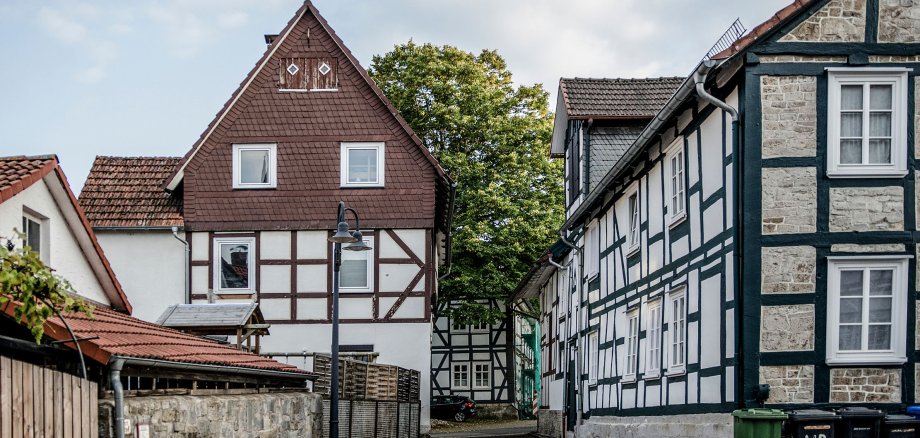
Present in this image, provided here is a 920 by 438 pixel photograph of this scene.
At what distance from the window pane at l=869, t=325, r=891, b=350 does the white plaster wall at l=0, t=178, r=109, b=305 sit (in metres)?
10.0

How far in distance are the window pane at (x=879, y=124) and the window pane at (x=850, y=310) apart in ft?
7.07

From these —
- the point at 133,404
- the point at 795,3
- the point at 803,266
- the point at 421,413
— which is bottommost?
the point at 421,413

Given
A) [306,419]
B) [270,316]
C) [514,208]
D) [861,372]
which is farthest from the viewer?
[514,208]

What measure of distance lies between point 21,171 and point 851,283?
1029 cm

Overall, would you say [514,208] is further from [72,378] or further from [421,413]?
[72,378]

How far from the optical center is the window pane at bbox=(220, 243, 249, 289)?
30828mm

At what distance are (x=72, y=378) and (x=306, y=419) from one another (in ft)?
34.6

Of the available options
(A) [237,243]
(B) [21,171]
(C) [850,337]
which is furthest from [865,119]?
(A) [237,243]

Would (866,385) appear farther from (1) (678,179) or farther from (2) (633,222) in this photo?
(2) (633,222)

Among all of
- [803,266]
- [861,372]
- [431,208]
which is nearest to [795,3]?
[803,266]

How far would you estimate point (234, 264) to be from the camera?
101 feet

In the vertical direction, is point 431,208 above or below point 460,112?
below

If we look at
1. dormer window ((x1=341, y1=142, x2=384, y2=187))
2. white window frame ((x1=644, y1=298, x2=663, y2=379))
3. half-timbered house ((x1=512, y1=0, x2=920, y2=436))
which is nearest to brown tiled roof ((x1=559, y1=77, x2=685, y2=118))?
dormer window ((x1=341, y1=142, x2=384, y2=187))

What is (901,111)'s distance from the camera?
50.0 ft
